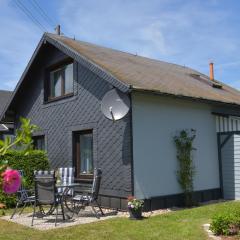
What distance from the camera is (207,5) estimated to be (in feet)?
35.1

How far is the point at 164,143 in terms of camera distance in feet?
35.7

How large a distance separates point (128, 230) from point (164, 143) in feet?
11.6

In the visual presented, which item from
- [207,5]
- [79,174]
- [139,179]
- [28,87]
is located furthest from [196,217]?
[28,87]

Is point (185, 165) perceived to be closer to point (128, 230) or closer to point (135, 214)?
point (135, 214)

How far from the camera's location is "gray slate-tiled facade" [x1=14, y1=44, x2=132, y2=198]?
34.4ft

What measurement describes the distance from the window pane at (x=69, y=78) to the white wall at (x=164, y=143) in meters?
3.46

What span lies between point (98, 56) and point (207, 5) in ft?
11.9

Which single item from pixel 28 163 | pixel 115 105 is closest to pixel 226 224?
pixel 115 105

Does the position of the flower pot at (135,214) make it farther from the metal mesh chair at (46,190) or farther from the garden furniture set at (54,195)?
the metal mesh chair at (46,190)

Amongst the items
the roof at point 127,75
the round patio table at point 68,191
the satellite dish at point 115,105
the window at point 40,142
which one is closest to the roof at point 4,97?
the window at point 40,142

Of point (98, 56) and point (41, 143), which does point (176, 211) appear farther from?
point (41, 143)

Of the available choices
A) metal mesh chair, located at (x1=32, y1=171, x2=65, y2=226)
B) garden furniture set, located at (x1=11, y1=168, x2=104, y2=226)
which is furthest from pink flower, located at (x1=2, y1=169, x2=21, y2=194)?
metal mesh chair, located at (x1=32, y1=171, x2=65, y2=226)

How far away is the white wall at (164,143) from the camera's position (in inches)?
405

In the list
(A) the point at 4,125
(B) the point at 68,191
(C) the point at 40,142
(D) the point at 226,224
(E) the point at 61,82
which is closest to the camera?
(D) the point at 226,224
